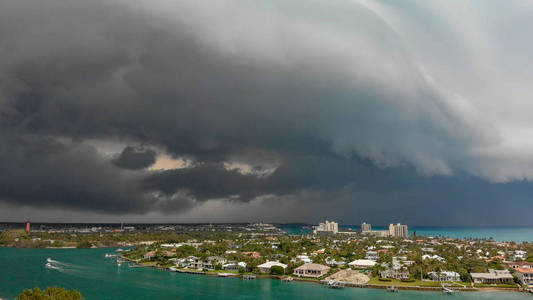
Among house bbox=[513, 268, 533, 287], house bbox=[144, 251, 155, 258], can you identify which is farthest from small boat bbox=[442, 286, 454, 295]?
house bbox=[144, 251, 155, 258]

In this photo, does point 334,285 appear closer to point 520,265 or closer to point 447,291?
point 447,291

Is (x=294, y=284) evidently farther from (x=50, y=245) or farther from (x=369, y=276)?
(x=50, y=245)

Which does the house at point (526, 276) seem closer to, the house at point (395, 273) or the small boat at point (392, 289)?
the house at point (395, 273)

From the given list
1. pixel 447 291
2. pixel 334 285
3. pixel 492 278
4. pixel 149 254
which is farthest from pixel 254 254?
pixel 492 278

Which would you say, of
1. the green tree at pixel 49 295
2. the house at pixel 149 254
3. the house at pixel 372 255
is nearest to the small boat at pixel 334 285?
the house at pixel 372 255

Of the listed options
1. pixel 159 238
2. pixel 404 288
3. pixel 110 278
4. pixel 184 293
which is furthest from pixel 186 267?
pixel 159 238

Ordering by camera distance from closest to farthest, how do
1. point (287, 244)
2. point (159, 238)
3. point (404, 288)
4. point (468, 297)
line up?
1. point (468, 297)
2. point (404, 288)
3. point (287, 244)
4. point (159, 238)

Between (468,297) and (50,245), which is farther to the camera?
(50,245)
